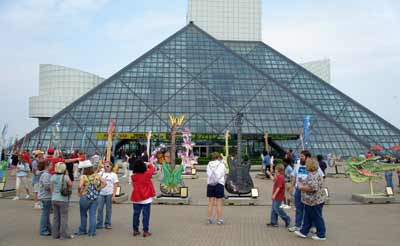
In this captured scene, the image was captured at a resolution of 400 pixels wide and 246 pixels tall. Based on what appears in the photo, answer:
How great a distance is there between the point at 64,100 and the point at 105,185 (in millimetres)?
46430

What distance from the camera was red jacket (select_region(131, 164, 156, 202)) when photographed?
785cm

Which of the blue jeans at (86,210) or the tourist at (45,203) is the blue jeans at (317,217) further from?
the tourist at (45,203)

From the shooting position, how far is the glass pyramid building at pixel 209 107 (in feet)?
114

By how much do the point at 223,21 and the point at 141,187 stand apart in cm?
5740

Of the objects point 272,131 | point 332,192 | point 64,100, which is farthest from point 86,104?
point 332,192

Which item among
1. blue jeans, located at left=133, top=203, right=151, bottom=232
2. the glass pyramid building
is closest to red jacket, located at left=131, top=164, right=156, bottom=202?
blue jeans, located at left=133, top=203, right=151, bottom=232

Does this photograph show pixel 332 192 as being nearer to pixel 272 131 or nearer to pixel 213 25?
pixel 272 131

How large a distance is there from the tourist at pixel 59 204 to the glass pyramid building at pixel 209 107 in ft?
84.2

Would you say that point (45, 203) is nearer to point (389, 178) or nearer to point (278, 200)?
point (278, 200)

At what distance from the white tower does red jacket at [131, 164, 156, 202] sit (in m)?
55.9

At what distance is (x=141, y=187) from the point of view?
790 cm

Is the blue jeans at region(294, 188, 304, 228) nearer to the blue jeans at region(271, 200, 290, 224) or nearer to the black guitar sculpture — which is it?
the blue jeans at region(271, 200, 290, 224)

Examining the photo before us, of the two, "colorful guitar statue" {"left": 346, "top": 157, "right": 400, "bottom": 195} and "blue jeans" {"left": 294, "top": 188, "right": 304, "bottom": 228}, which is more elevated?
"colorful guitar statue" {"left": 346, "top": 157, "right": 400, "bottom": 195}

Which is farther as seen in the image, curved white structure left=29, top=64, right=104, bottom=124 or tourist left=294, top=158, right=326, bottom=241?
curved white structure left=29, top=64, right=104, bottom=124
